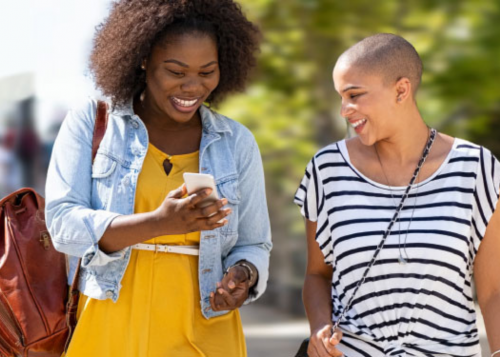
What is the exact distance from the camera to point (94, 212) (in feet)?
9.66

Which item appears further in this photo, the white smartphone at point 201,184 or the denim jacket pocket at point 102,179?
the denim jacket pocket at point 102,179

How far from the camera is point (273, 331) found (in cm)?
893

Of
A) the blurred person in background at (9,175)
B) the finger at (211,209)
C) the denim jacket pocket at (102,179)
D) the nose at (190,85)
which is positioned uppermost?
the blurred person in background at (9,175)

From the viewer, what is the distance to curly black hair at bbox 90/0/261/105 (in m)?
3.11

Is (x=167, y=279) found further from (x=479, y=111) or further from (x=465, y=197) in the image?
(x=479, y=111)

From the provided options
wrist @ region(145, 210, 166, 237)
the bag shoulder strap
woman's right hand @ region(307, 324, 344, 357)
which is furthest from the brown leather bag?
woman's right hand @ region(307, 324, 344, 357)

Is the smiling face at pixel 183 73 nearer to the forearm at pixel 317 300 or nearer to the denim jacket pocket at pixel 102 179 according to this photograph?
the denim jacket pocket at pixel 102 179

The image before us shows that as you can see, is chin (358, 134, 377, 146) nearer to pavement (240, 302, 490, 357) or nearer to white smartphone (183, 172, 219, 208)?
white smartphone (183, 172, 219, 208)

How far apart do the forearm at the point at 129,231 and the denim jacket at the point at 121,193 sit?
3 centimetres

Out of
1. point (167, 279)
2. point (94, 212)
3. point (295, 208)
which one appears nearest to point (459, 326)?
point (167, 279)

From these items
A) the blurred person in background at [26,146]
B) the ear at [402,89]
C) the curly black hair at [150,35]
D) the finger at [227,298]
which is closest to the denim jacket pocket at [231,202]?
the finger at [227,298]

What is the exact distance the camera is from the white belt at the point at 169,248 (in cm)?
304

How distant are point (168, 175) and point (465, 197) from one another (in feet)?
3.39

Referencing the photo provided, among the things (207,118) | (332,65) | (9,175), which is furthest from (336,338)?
(9,175)
